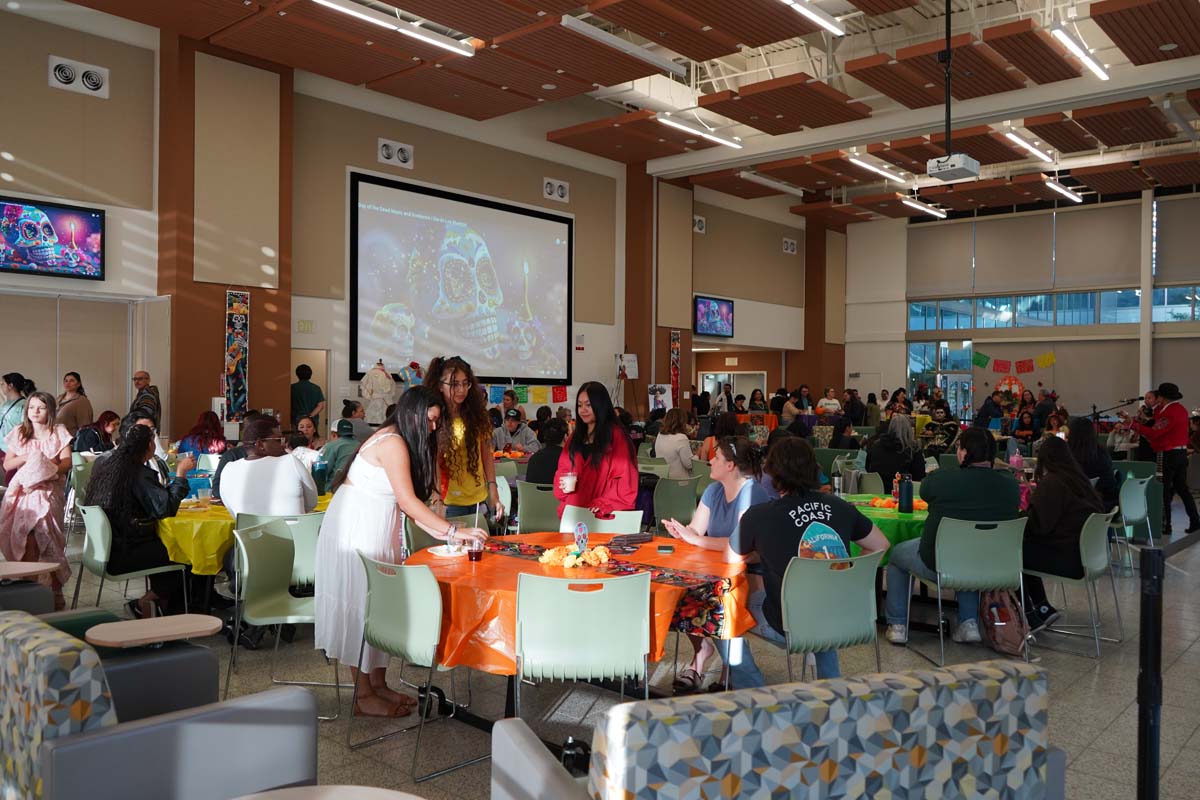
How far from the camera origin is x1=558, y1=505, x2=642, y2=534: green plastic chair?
4.93 metres

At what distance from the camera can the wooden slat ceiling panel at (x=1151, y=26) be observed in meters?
8.73

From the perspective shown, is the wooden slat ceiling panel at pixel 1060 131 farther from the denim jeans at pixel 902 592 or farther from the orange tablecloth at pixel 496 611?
the orange tablecloth at pixel 496 611

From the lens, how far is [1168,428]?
9477 millimetres

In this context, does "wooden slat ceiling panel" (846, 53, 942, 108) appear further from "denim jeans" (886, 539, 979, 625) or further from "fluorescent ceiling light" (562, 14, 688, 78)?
"denim jeans" (886, 539, 979, 625)

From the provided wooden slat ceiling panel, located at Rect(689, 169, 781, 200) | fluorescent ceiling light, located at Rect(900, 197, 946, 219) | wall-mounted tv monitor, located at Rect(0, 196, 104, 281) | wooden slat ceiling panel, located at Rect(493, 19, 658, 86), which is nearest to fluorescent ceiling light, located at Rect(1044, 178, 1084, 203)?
fluorescent ceiling light, located at Rect(900, 197, 946, 219)

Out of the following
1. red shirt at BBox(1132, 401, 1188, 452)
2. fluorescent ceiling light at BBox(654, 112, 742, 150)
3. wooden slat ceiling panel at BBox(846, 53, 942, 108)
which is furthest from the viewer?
fluorescent ceiling light at BBox(654, 112, 742, 150)

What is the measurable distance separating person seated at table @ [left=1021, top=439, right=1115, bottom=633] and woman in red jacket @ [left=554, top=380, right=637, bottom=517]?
7.39 feet

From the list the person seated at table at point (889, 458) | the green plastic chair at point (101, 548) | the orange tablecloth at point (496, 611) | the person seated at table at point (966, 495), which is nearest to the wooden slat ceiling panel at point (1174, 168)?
the person seated at table at point (889, 458)

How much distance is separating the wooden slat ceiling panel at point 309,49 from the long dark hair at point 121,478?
5843 mm

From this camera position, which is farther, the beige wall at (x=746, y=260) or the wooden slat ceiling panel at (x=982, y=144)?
the beige wall at (x=746, y=260)

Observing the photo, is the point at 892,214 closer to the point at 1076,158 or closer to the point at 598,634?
the point at 1076,158

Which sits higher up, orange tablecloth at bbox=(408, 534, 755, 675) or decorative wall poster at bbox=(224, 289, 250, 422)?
decorative wall poster at bbox=(224, 289, 250, 422)

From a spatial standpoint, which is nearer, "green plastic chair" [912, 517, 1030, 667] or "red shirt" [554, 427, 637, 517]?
"green plastic chair" [912, 517, 1030, 667]

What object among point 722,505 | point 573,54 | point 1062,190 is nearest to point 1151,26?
point 573,54
